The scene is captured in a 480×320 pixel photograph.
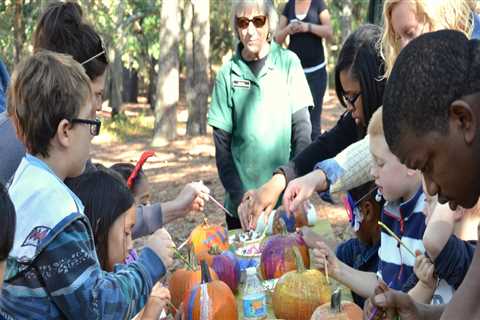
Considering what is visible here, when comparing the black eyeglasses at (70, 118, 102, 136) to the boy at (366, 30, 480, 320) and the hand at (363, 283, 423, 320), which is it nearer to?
the hand at (363, 283, 423, 320)

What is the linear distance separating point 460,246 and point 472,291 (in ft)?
3.10

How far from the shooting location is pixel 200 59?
571 inches

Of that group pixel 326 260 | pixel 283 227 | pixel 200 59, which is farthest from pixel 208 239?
pixel 200 59

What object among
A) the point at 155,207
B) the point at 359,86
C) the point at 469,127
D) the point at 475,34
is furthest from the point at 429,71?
the point at 155,207

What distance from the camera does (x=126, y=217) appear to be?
292 cm

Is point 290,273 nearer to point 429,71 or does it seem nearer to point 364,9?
point 429,71

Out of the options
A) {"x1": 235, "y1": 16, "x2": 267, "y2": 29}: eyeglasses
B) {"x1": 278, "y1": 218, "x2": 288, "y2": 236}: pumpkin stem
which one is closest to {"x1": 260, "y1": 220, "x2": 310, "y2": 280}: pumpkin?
{"x1": 278, "y1": 218, "x2": 288, "y2": 236}: pumpkin stem

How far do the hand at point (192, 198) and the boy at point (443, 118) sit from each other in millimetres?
2308

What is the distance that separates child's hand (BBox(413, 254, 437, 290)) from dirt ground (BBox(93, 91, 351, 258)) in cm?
409

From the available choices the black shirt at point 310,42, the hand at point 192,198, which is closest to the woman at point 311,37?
the black shirt at point 310,42

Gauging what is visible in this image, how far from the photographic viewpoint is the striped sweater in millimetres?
2373

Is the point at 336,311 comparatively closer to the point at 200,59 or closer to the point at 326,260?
the point at 326,260

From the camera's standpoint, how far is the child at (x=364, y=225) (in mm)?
3551

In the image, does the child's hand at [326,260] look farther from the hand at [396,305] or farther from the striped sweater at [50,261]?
the striped sweater at [50,261]
